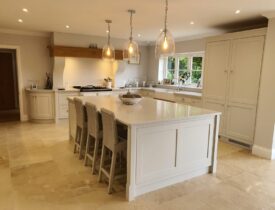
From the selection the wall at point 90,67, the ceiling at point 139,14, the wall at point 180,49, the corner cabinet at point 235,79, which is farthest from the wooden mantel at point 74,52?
the corner cabinet at point 235,79

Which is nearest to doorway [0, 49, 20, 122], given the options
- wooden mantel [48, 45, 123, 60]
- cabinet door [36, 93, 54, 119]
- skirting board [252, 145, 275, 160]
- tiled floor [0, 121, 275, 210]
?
cabinet door [36, 93, 54, 119]

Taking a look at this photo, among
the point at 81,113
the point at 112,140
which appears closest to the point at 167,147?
the point at 112,140

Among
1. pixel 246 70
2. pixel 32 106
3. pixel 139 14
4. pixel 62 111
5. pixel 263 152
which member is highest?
pixel 139 14

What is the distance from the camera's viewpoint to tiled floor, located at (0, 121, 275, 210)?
241cm

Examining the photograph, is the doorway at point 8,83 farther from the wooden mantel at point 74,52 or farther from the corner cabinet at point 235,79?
the corner cabinet at point 235,79

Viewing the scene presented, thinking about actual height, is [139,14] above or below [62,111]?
above

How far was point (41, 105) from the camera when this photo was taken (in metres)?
5.86

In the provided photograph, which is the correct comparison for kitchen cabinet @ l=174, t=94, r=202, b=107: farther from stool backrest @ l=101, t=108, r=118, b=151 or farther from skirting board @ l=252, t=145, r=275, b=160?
stool backrest @ l=101, t=108, r=118, b=151

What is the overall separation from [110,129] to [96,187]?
2.56 ft

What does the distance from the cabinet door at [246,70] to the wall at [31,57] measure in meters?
4.90

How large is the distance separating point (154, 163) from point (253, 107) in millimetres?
2480

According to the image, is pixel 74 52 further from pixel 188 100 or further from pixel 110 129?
pixel 110 129

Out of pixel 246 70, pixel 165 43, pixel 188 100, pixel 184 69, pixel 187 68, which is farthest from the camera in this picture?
pixel 184 69

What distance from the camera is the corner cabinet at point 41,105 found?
581 centimetres
